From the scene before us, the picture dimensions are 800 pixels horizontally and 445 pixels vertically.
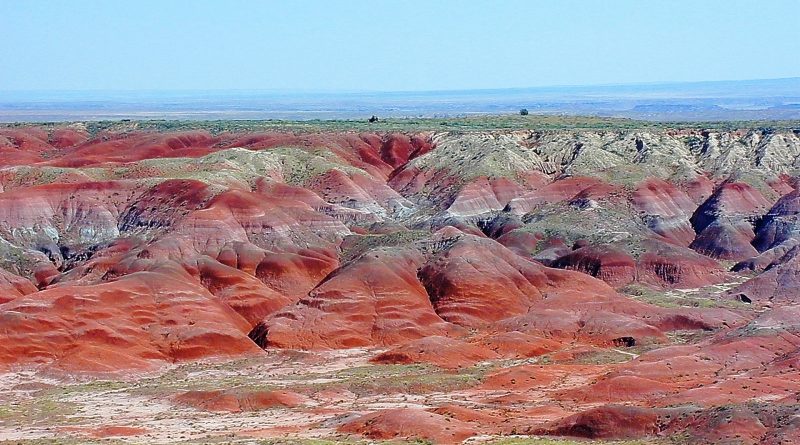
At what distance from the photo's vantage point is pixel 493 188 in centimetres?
14662

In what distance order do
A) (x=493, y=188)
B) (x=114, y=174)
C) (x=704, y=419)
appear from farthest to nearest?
(x=493, y=188) < (x=114, y=174) < (x=704, y=419)

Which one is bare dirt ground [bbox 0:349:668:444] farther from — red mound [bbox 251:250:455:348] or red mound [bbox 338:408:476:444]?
red mound [bbox 251:250:455:348]

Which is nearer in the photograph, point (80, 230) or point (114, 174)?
point (80, 230)

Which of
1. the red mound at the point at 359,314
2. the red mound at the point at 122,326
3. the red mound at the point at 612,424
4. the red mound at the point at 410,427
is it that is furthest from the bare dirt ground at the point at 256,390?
the red mound at the point at 359,314

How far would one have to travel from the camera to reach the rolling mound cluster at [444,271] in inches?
2721

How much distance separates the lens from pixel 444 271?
10525cm

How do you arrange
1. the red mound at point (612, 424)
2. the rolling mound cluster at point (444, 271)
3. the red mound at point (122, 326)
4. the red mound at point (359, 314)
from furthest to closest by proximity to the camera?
the red mound at point (359, 314), the red mound at point (122, 326), the rolling mound cluster at point (444, 271), the red mound at point (612, 424)

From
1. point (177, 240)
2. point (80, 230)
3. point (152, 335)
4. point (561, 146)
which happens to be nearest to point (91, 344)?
point (152, 335)

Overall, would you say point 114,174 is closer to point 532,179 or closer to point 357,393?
point 532,179

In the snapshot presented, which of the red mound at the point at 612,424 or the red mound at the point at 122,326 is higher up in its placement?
the red mound at the point at 612,424

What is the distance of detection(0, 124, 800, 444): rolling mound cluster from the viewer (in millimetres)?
69125

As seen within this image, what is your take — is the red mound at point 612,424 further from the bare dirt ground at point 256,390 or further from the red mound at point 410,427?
the red mound at point 410,427

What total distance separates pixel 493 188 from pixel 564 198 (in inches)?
374

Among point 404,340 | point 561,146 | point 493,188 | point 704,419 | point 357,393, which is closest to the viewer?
point 704,419
